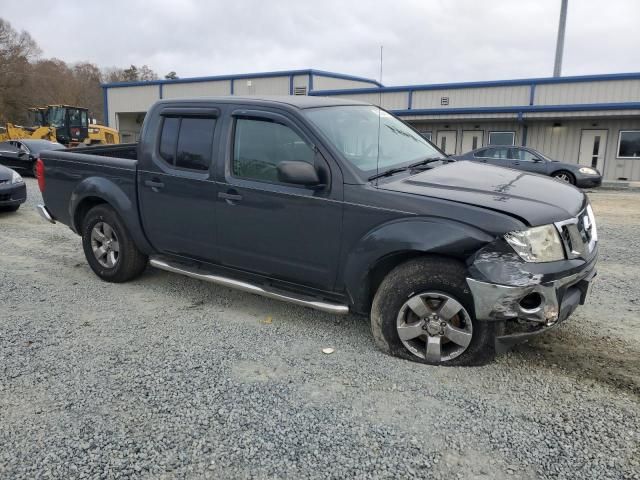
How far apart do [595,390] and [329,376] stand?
170 centimetres

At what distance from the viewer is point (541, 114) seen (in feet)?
72.1

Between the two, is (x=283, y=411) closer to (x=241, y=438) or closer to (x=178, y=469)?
(x=241, y=438)

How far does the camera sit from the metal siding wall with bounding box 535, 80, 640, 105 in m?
21.0

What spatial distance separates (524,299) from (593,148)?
21839 millimetres

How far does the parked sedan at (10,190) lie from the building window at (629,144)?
21766 millimetres

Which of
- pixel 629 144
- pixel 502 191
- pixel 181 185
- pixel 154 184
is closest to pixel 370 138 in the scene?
pixel 502 191

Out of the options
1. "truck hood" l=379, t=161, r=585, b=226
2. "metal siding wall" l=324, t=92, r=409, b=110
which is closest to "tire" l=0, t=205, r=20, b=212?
"truck hood" l=379, t=161, r=585, b=226

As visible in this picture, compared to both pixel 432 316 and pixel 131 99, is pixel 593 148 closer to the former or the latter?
pixel 432 316

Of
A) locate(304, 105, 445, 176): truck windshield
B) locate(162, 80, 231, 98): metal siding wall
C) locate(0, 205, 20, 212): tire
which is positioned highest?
locate(162, 80, 231, 98): metal siding wall

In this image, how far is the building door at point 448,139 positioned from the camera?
Answer: 80.6 feet

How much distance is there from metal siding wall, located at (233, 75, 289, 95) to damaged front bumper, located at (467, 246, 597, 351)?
29.2 meters

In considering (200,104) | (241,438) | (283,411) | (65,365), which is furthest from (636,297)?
(65,365)

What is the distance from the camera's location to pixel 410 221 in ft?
11.5

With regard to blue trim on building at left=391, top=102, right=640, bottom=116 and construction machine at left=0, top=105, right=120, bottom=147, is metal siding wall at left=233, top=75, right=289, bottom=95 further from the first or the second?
construction machine at left=0, top=105, right=120, bottom=147
